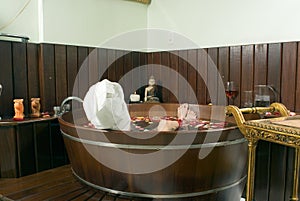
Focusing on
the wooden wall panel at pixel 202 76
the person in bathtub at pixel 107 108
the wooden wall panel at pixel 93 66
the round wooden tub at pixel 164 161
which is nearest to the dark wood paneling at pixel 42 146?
the round wooden tub at pixel 164 161

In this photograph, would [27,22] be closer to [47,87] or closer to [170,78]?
[47,87]

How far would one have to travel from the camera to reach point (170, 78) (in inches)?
184

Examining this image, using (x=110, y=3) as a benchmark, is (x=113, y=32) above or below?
below

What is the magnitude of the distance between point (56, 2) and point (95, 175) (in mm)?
2519

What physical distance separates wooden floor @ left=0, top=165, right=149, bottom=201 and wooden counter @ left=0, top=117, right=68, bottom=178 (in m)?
0.13

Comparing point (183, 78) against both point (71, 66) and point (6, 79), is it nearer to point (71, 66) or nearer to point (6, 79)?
point (71, 66)

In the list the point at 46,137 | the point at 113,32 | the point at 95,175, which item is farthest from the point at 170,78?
the point at 95,175

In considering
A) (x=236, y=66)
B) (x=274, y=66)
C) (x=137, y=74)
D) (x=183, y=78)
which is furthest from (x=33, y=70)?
(x=274, y=66)

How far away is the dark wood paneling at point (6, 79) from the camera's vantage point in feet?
10.9

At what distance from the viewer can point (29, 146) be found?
3049mm

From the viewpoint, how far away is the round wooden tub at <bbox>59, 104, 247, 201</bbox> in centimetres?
214

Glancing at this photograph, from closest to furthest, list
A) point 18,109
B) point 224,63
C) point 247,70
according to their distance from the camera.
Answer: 1. point 18,109
2. point 247,70
3. point 224,63

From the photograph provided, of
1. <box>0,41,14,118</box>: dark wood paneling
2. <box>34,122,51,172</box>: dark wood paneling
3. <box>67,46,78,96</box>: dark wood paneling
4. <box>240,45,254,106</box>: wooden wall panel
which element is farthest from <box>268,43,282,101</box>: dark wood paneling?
<box>0,41,14,118</box>: dark wood paneling

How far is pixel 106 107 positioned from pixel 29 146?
1327 mm
